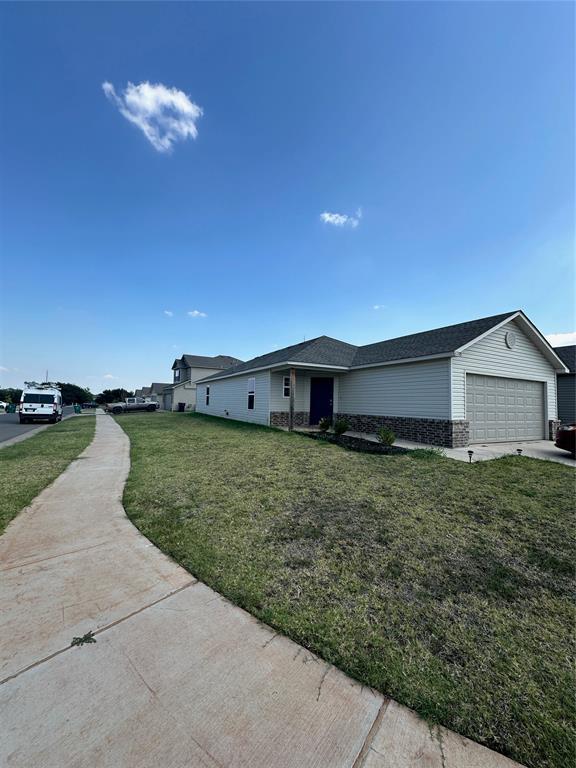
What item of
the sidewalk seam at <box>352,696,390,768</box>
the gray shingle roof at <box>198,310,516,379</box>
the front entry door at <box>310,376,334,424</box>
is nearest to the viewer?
the sidewalk seam at <box>352,696,390,768</box>

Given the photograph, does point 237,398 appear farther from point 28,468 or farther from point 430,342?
point 28,468

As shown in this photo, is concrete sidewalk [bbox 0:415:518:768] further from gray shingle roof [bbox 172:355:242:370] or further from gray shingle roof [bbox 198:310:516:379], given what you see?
gray shingle roof [bbox 172:355:242:370]

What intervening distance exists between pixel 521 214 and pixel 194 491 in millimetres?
15498

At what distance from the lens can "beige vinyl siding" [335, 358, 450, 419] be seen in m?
9.81

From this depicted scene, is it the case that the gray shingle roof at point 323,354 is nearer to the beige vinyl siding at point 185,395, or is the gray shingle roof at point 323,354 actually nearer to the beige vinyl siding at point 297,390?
the beige vinyl siding at point 297,390

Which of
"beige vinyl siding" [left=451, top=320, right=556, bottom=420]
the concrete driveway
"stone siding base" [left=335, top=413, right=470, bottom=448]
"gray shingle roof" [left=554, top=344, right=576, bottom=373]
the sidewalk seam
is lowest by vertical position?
the sidewalk seam

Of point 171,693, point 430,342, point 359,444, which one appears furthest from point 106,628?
point 430,342

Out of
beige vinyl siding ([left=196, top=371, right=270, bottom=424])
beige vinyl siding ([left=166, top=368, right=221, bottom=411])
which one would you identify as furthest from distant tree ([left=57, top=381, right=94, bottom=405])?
beige vinyl siding ([left=196, top=371, right=270, bottom=424])

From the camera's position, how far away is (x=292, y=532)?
356 cm

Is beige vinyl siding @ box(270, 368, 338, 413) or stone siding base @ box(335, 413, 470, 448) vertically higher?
beige vinyl siding @ box(270, 368, 338, 413)

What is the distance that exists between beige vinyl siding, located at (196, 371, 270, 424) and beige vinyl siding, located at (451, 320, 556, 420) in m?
8.09

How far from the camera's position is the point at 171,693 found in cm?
157

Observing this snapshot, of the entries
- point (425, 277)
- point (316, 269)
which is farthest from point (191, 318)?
point (425, 277)

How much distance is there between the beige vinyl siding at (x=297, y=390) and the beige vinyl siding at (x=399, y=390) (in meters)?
1.12
